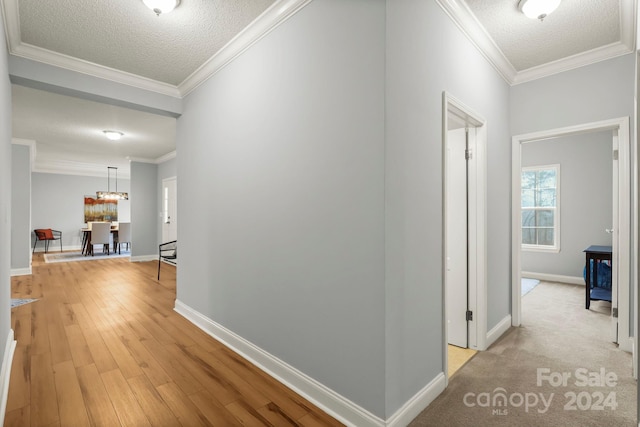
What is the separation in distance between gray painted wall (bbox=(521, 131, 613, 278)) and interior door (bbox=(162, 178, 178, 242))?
7.51 metres

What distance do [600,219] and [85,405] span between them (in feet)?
21.8

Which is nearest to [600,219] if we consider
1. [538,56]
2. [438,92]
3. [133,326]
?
[538,56]

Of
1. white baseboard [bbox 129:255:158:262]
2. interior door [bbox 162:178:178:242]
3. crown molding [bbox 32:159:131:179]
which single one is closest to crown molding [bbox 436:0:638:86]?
interior door [bbox 162:178:178:242]

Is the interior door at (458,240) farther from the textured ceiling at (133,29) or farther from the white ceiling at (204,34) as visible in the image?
the textured ceiling at (133,29)

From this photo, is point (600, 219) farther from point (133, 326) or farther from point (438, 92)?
point (133, 326)

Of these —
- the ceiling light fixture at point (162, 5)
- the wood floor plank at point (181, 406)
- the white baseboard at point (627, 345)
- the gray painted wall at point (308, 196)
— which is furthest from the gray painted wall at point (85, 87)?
the white baseboard at point (627, 345)

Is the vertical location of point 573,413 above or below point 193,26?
below

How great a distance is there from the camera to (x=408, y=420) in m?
Result: 1.77

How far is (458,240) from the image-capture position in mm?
2793

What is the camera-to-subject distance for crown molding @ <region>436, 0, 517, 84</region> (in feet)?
6.86

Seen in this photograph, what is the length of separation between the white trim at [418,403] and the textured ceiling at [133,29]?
8.78ft

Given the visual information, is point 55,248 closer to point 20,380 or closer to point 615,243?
point 20,380

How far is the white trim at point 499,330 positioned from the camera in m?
2.80

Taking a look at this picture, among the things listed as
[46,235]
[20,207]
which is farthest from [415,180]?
[46,235]
